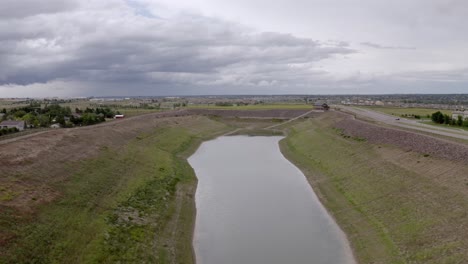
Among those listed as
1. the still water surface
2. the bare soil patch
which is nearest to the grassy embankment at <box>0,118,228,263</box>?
the still water surface

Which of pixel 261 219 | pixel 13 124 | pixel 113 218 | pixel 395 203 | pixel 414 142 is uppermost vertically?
pixel 414 142

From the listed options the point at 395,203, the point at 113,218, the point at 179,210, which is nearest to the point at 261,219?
the point at 179,210

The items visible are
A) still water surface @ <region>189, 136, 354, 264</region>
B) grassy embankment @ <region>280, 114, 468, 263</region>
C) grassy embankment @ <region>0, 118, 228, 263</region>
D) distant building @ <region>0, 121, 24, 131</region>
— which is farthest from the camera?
distant building @ <region>0, 121, 24, 131</region>

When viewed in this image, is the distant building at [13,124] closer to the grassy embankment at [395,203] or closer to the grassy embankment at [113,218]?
the grassy embankment at [113,218]

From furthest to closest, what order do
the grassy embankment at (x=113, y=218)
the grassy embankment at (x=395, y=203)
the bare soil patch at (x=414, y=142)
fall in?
the bare soil patch at (x=414, y=142) < the grassy embankment at (x=395, y=203) < the grassy embankment at (x=113, y=218)

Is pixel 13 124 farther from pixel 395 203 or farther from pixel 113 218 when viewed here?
pixel 395 203

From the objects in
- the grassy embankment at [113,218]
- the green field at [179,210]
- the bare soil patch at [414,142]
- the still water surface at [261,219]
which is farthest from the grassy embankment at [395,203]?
the grassy embankment at [113,218]

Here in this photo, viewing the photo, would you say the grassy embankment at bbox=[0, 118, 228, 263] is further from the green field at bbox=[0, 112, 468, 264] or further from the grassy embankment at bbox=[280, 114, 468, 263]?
the grassy embankment at bbox=[280, 114, 468, 263]
